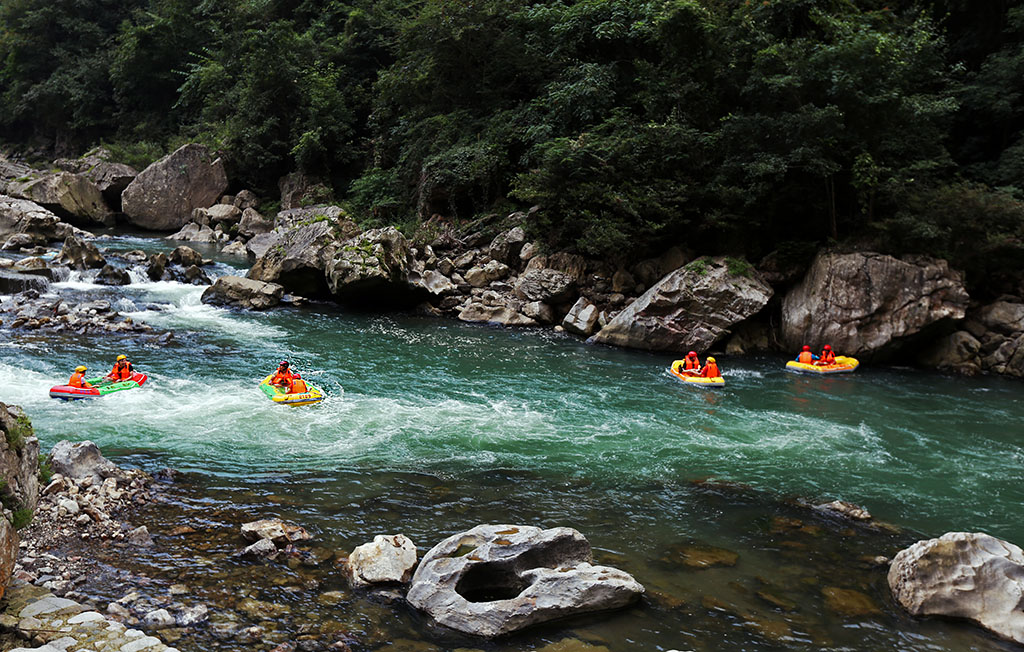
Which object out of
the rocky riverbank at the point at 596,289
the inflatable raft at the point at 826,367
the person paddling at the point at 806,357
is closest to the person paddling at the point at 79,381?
the rocky riverbank at the point at 596,289

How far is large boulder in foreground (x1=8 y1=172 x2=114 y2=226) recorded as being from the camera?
3091 centimetres

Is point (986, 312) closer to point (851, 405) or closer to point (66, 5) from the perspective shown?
point (851, 405)

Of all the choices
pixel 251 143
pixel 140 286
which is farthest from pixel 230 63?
pixel 140 286

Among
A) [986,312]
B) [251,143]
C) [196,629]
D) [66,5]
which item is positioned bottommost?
[196,629]

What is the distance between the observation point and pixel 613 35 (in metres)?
20.6

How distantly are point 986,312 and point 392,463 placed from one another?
52.6 feet

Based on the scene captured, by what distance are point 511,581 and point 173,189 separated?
109ft

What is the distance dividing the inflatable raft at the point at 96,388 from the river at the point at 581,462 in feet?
0.69

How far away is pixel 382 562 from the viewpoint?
21.0 ft

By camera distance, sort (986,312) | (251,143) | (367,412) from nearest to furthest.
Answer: (367,412)
(986,312)
(251,143)

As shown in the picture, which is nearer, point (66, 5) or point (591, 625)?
point (591, 625)

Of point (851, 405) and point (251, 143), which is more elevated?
point (251, 143)

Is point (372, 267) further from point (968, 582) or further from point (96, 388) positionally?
point (968, 582)

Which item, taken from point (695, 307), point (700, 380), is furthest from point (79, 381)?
point (695, 307)
